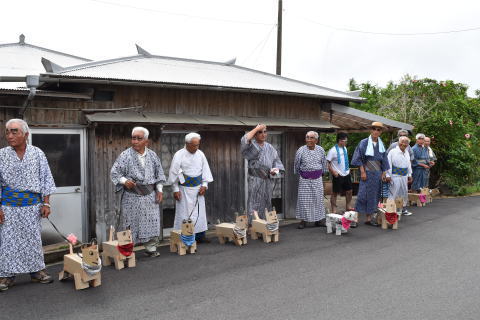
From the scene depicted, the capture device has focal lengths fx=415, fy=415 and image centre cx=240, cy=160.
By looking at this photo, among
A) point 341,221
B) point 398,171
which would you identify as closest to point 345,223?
point 341,221

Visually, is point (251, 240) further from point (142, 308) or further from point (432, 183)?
point (432, 183)

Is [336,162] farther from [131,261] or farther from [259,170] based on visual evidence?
[131,261]

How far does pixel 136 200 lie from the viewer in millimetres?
6074

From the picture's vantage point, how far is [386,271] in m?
5.48

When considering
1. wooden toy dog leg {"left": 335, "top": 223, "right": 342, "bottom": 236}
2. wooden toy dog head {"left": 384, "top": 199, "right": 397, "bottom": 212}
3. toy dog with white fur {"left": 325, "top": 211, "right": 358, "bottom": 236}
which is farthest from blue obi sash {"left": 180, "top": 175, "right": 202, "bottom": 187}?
wooden toy dog head {"left": 384, "top": 199, "right": 397, "bottom": 212}

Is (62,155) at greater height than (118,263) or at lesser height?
greater

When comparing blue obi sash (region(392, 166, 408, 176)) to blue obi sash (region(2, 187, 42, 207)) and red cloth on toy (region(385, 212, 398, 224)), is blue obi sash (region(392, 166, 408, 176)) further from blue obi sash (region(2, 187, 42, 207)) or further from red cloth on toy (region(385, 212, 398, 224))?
blue obi sash (region(2, 187, 42, 207))

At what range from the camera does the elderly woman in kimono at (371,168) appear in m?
8.55

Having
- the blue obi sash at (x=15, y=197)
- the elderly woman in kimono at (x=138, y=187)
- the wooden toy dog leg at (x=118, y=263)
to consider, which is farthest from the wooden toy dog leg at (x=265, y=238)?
the blue obi sash at (x=15, y=197)

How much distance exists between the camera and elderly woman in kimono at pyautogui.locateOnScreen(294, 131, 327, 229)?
27.0 ft

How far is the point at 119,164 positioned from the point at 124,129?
1.44 m

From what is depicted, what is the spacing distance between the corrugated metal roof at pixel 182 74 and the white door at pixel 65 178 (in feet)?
3.55

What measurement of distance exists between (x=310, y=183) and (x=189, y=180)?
2685 mm

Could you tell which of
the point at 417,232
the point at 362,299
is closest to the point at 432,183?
the point at 417,232
